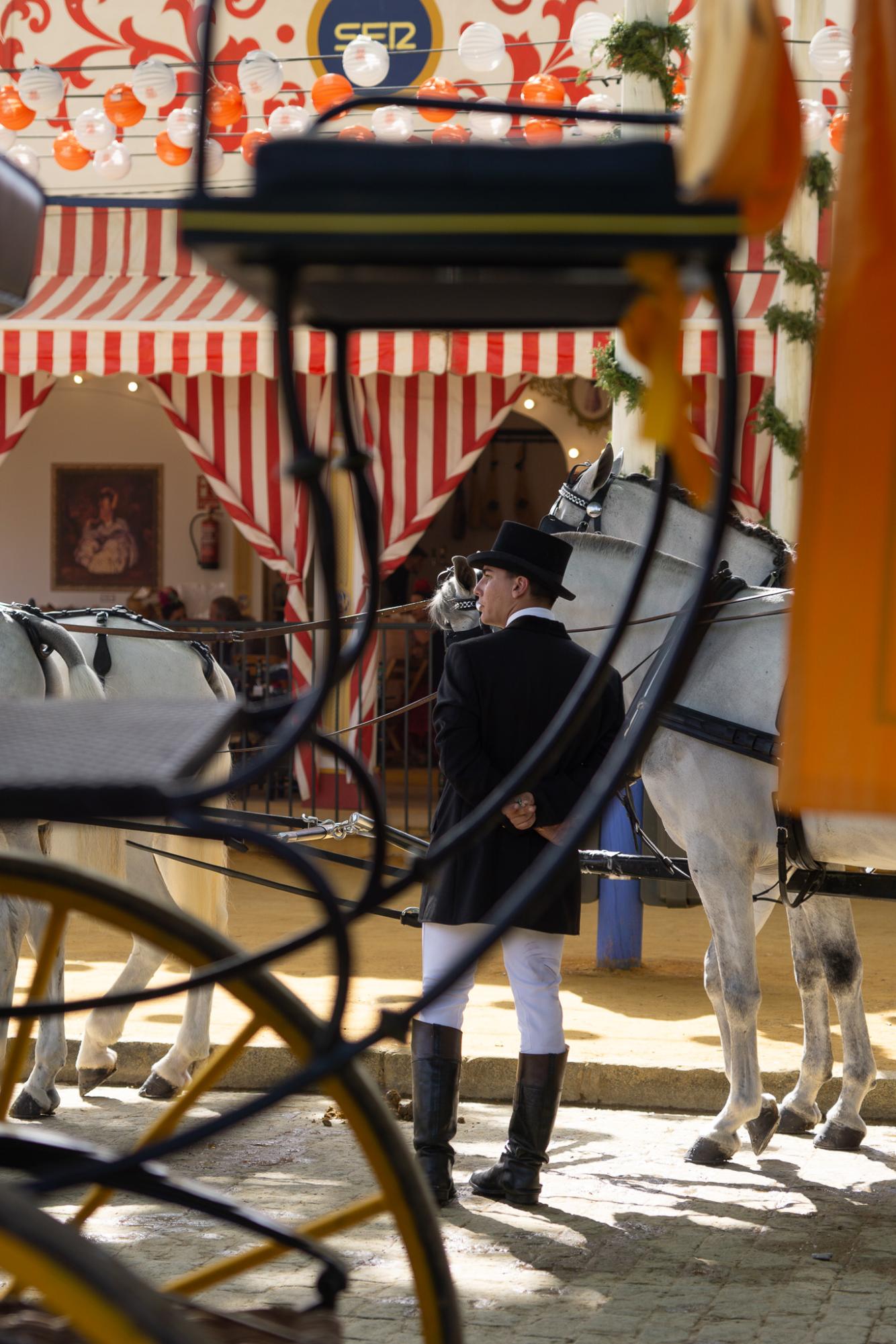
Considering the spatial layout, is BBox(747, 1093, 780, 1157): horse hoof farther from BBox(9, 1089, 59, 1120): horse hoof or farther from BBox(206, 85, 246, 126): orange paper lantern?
BBox(206, 85, 246, 126): orange paper lantern

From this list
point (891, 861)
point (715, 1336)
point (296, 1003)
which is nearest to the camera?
point (296, 1003)

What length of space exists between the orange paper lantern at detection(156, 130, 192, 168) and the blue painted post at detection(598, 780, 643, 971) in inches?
191

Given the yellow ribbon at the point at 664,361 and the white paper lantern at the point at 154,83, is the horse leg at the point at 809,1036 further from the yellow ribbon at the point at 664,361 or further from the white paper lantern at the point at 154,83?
the white paper lantern at the point at 154,83

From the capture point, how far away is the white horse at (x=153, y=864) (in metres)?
5.37

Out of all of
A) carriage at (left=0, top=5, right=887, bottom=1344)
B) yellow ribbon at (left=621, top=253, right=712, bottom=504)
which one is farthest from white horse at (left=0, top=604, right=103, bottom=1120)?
yellow ribbon at (left=621, top=253, right=712, bottom=504)

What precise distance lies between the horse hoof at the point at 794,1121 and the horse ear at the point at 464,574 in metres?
2.19

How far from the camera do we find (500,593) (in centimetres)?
469

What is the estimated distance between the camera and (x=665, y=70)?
688 centimetres

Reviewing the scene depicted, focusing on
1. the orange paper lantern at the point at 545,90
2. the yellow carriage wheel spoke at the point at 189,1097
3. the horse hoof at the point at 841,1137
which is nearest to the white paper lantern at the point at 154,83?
the orange paper lantern at the point at 545,90

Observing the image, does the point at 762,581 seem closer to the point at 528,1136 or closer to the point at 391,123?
the point at 528,1136

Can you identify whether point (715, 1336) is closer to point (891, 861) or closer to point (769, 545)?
point (891, 861)

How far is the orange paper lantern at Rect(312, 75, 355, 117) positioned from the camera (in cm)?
815

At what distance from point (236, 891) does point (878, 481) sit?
894cm

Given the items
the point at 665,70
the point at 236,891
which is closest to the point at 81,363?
the point at 236,891
